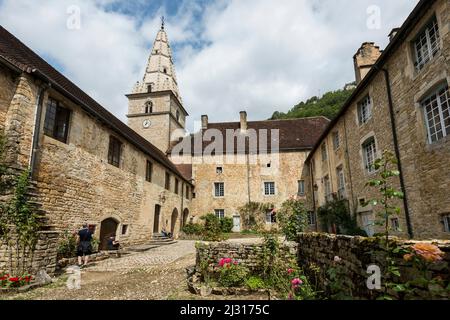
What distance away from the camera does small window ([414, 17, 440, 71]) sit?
651 cm

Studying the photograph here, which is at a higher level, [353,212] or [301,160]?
[301,160]

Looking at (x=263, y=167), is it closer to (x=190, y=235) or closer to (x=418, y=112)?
(x=190, y=235)

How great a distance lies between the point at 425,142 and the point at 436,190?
1.29 metres

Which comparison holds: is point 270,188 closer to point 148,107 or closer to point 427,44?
point 148,107

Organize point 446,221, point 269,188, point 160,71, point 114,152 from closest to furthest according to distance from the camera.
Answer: point 446,221 → point 114,152 → point 269,188 → point 160,71

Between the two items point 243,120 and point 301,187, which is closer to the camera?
point 301,187

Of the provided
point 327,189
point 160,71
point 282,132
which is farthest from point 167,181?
point 160,71

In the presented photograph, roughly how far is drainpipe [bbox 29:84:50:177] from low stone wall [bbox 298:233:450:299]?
7.58 m

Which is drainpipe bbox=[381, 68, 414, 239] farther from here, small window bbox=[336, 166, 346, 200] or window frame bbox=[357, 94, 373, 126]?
small window bbox=[336, 166, 346, 200]

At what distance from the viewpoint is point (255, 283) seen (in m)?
5.43

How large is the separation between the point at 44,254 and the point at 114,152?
19.6ft
